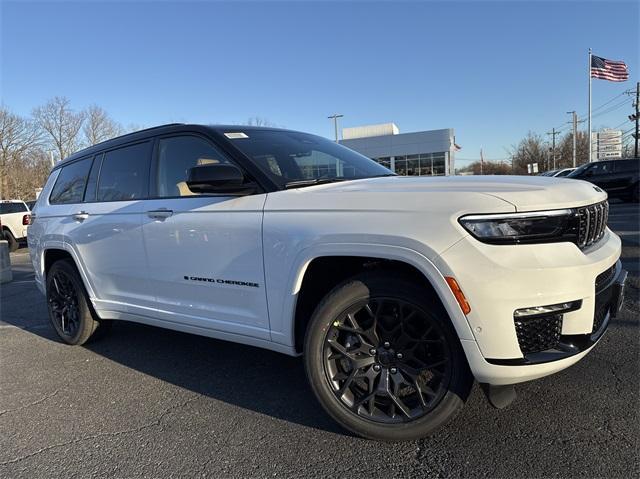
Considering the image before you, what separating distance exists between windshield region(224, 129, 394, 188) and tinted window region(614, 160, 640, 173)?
60.3 ft

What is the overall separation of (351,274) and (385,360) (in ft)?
1.73

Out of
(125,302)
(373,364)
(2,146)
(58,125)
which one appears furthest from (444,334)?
(58,125)

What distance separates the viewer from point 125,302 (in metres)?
3.94

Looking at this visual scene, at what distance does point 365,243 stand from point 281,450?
1.21 metres

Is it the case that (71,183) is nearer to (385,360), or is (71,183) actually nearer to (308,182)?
(308,182)

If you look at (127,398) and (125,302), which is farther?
(125,302)

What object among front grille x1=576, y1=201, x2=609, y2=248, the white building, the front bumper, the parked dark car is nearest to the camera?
the front bumper

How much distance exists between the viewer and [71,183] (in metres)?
4.75

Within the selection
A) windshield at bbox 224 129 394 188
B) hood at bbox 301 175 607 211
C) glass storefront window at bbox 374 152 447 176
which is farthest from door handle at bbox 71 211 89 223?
glass storefront window at bbox 374 152 447 176

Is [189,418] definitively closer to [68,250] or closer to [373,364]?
Result: [373,364]

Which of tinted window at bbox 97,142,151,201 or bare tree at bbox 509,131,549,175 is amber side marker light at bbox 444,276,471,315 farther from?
bare tree at bbox 509,131,549,175

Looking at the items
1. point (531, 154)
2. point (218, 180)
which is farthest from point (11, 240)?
point (531, 154)

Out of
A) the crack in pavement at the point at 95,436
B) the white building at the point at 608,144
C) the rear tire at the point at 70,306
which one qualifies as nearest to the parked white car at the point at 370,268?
the crack in pavement at the point at 95,436

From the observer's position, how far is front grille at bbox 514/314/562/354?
7.15ft
